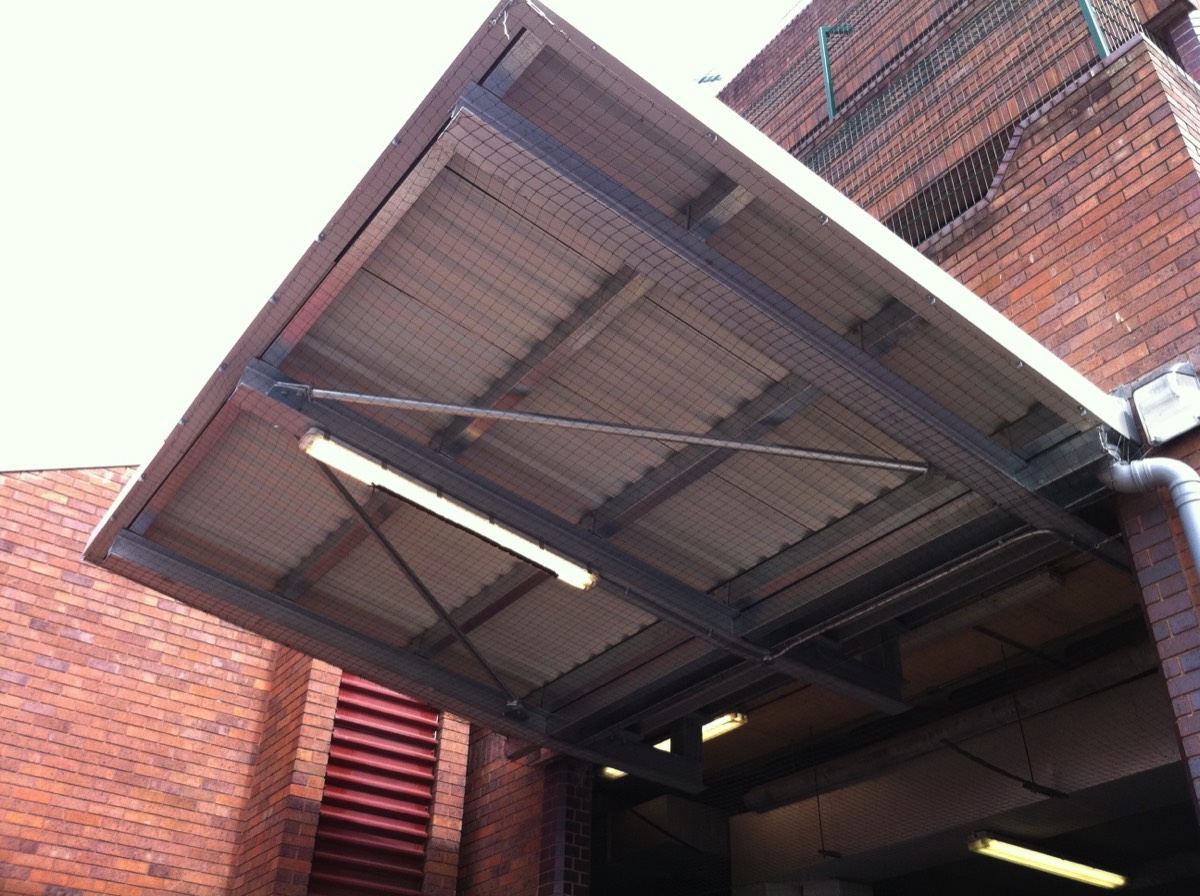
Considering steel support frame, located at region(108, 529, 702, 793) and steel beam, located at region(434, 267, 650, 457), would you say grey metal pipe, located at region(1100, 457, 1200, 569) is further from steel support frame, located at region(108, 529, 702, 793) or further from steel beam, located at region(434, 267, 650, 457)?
steel support frame, located at region(108, 529, 702, 793)

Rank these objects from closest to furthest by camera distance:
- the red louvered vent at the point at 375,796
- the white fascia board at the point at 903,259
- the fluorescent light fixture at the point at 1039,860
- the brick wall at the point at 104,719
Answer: the white fascia board at the point at 903,259, the fluorescent light fixture at the point at 1039,860, the brick wall at the point at 104,719, the red louvered vent at the point at 375,796

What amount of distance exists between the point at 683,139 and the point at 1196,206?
292 cm

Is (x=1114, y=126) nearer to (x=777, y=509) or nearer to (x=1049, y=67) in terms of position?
(x=1049, y=67)

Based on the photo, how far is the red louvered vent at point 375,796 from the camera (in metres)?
9.36

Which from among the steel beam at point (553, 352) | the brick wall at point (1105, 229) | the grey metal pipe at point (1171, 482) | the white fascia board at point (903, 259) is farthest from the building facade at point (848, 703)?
the steel beam at point (553, 352)

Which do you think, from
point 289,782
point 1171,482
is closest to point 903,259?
point 1171,482

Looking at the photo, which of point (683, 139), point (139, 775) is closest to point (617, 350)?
point (683, 139)

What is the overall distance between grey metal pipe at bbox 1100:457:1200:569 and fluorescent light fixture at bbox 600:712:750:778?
3.86 metres

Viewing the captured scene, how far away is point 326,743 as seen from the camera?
31.9 ft

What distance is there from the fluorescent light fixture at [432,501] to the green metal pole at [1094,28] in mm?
4266

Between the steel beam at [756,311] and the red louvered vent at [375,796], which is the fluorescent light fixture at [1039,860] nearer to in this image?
the steel beam at [756,311]

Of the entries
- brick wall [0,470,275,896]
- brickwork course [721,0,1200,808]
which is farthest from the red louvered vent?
brickwork course [721,0,1200,808]

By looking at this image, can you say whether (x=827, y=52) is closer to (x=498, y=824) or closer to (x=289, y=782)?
(x=498, y=824)

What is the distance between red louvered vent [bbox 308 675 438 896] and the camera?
9359mm
